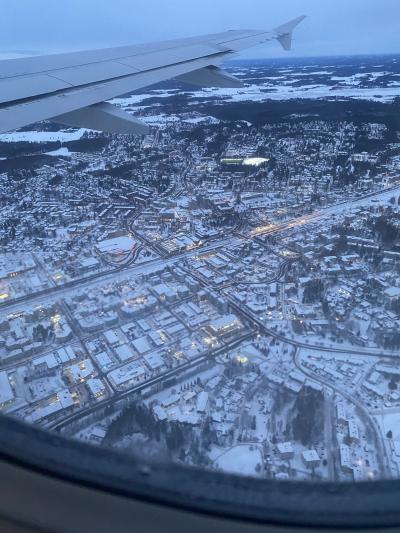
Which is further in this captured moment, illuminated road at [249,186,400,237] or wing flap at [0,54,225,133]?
illuminated road at [249,186,400,237]

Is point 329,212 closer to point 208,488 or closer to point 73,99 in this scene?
point 73,99

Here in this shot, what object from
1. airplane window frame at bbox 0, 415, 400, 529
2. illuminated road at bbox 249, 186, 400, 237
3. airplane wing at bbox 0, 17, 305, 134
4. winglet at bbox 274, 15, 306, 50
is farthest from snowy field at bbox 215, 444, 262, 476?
winglet at bbox 274, 15, 306, 50

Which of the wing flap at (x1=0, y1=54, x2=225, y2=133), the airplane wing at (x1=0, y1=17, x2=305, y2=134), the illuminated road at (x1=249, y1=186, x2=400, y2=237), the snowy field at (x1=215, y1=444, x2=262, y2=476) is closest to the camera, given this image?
the wing flap at (x1=0, y1=54, x2=225, y2=133)

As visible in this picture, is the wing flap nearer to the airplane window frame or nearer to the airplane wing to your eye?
the airplane wing

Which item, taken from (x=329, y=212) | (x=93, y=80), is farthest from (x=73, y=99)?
(x=329, y=212)

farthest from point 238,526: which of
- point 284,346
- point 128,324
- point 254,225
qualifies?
point 254,225

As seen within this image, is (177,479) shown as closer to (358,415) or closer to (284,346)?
(358,415)

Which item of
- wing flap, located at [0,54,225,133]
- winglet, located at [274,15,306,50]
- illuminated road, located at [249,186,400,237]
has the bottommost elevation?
illuminated road, located at [249,186,400,237]
